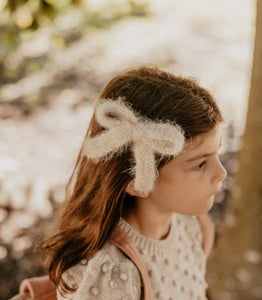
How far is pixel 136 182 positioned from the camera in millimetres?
1431

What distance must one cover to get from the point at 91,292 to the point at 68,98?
4014 mm

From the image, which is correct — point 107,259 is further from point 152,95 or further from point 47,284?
point 152,95

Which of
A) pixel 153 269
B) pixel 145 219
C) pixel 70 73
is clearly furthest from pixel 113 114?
pixel 70 73

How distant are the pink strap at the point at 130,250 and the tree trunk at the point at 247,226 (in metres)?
1.22

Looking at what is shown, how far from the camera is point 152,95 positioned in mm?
1443

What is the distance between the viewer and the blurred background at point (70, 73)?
3422 millimetres

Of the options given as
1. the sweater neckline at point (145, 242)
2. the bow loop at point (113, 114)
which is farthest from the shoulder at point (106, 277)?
the bow loop at point (113, 114)

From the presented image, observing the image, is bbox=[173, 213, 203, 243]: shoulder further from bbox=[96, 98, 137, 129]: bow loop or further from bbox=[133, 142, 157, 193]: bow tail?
bbox=[96, 98, 137, 129]: bow loop

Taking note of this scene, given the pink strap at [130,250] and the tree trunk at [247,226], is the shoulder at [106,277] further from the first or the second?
the tree trunk at [247,226]

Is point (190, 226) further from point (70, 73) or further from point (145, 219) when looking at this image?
point (70, 73)

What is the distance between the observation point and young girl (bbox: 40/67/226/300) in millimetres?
1408

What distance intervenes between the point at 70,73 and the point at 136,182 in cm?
454

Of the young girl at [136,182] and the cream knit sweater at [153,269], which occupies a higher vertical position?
the young girl at [136,182]

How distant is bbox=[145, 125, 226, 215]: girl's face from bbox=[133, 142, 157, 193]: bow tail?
3.6 inches
